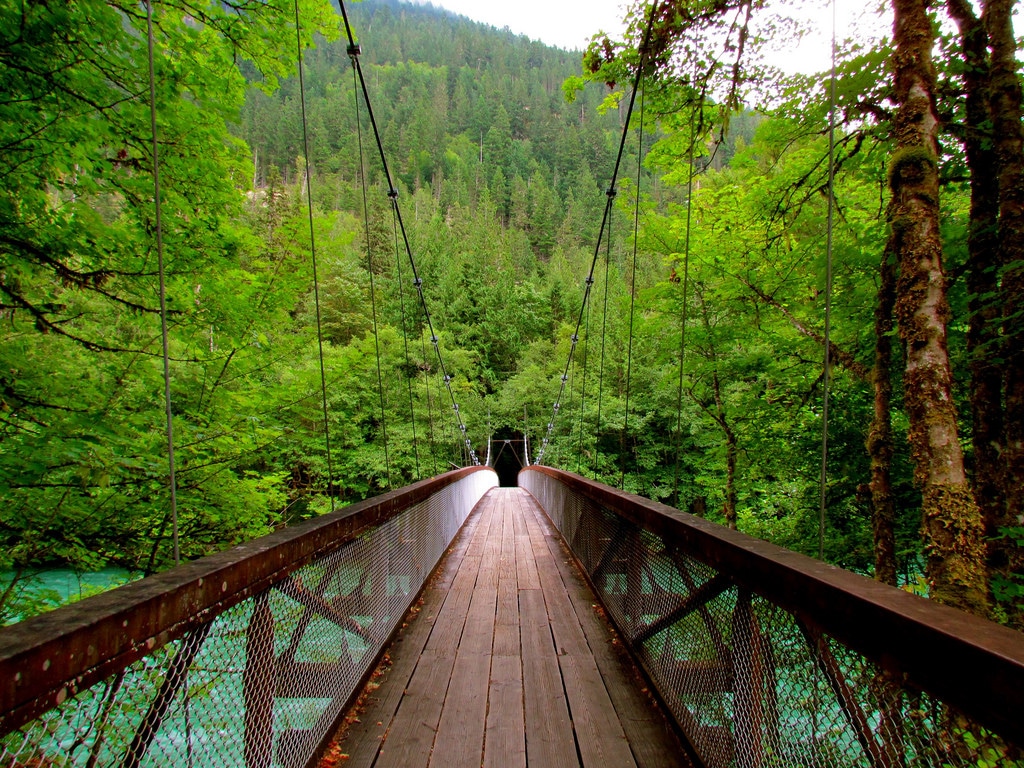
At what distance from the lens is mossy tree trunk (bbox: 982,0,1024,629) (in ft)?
7.93

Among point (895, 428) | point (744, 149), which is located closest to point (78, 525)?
point (895, 428)

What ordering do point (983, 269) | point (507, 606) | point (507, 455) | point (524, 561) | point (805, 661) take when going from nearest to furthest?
point (805, 661) → point (507, 606) → point (983, 269) → point (524, 561) → point (507, 455)

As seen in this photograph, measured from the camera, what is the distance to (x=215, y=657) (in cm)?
101

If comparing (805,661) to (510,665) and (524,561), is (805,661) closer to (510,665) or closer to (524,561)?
(510,665)

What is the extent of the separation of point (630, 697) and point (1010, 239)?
115 inches

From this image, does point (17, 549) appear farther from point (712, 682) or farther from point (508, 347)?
point (508, 347)

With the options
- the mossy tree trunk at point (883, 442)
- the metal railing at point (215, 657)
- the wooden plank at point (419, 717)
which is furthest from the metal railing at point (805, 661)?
the mossy tree trunk at point (883, 442)

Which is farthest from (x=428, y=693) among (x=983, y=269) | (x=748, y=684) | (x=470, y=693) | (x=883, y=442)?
(x=983, y=269)

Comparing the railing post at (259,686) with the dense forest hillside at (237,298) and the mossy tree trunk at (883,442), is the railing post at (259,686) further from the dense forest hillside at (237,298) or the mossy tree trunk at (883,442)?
the mossy tree trunk at (883,442)

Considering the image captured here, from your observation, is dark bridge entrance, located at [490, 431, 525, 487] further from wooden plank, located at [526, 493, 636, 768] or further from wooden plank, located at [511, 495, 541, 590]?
wooden plank, located at [526, 493, 636, 768]

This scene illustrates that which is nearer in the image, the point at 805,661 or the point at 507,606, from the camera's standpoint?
the point at 805,661

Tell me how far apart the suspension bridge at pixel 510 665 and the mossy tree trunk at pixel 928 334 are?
4.63 feet

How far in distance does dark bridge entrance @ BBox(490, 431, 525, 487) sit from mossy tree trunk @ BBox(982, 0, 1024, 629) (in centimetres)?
2279

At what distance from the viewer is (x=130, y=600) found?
0.72 meters
